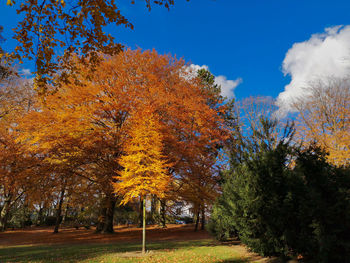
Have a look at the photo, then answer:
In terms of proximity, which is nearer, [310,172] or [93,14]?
[93,14]

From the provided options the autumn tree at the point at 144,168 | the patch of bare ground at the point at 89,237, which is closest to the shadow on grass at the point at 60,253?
the autumn tree at the point at 144,168

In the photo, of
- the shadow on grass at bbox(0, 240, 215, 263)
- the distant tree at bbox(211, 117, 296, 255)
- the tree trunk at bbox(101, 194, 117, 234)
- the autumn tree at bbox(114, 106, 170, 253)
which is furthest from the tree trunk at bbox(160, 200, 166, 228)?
the distant tree at bbox(211, 117, 296, 255)

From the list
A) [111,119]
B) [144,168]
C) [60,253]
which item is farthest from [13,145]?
[144,168]

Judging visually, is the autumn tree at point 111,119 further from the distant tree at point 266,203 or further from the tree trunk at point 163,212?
the distant tree at point 266,203

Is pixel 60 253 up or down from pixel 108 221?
down

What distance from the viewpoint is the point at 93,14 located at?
5.32 metres

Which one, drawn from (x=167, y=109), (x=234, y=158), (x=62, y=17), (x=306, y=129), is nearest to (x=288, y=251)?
(x=234, y=158)

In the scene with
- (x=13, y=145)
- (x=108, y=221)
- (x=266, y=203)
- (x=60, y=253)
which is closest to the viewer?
(x=266, y=203)

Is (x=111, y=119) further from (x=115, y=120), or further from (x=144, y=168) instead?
(x=144, y=168)

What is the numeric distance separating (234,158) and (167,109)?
7075 millimetres

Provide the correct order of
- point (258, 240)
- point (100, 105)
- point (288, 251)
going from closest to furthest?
1. point (288, 251)
2. point (258, 240)
3. point (100, 105)

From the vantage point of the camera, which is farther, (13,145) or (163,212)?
(163,212)

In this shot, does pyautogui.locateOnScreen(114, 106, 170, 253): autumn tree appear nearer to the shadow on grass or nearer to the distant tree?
the shadow on grass

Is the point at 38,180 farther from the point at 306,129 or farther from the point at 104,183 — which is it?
the point at 306,129
